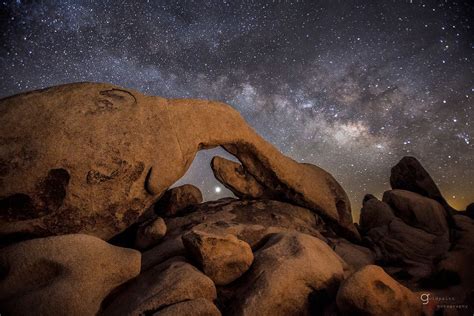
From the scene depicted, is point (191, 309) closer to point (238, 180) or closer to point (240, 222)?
point (240, 222)

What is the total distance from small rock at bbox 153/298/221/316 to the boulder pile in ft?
0.04

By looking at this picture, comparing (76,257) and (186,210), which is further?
(186,210)

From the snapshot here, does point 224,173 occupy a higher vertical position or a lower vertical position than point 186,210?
higher

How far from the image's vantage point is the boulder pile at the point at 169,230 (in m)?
4.07

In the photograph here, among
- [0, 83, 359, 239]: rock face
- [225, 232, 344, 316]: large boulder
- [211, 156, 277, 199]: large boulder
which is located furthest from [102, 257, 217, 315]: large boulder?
[211, 156, 277, 199]: large boulder

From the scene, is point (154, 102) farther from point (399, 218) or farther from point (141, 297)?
point (399, 218)

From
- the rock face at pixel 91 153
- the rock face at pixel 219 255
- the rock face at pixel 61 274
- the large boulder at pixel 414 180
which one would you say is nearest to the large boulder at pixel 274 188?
the rock face at pixel 91 153

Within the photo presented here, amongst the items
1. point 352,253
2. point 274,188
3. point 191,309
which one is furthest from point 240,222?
point 191,309

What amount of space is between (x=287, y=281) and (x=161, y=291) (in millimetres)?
1917

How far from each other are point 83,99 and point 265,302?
519 cm

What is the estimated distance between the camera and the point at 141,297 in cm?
396

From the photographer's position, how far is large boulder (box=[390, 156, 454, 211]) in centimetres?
1123

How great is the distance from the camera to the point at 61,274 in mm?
4023

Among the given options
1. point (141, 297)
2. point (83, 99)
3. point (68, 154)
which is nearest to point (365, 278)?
point (141, 297)
